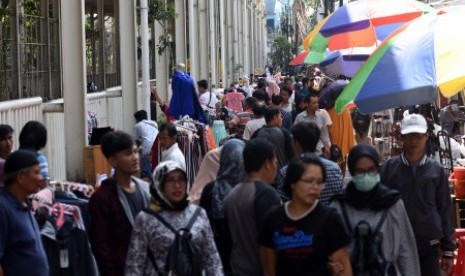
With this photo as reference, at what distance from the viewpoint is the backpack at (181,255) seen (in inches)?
235

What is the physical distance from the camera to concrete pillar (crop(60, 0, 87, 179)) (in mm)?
14750

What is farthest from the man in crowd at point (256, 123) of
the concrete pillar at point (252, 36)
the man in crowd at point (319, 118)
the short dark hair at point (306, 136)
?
the concrete pillar at point (252, 36)

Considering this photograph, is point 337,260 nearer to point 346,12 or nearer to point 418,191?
point 418,191

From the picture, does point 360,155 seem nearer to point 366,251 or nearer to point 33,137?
point 366,251

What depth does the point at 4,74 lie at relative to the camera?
15.3 meters

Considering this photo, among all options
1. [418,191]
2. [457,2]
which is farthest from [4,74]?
[418,191]

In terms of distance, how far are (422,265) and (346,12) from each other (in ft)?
26.3

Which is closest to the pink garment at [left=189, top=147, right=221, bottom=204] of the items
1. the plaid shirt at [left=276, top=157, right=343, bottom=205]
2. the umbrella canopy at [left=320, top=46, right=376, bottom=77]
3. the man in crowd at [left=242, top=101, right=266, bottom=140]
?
the plaid shirt at [left=276, top=157, right=343, bottom=205]

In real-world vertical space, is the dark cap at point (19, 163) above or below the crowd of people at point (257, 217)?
above

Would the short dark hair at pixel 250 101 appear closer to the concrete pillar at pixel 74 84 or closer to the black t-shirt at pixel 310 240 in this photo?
the concrete pillar at pixel 74 84

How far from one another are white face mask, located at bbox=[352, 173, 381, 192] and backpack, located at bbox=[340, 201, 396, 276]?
206 millimetres

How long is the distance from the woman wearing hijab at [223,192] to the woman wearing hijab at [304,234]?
4.93 feet

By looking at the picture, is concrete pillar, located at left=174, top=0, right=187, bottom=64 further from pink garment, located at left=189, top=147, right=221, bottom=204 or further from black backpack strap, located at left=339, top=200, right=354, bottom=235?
black backpack strap, located at left=339, top=200, right=354, bottom=235

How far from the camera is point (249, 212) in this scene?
21.6 ft
